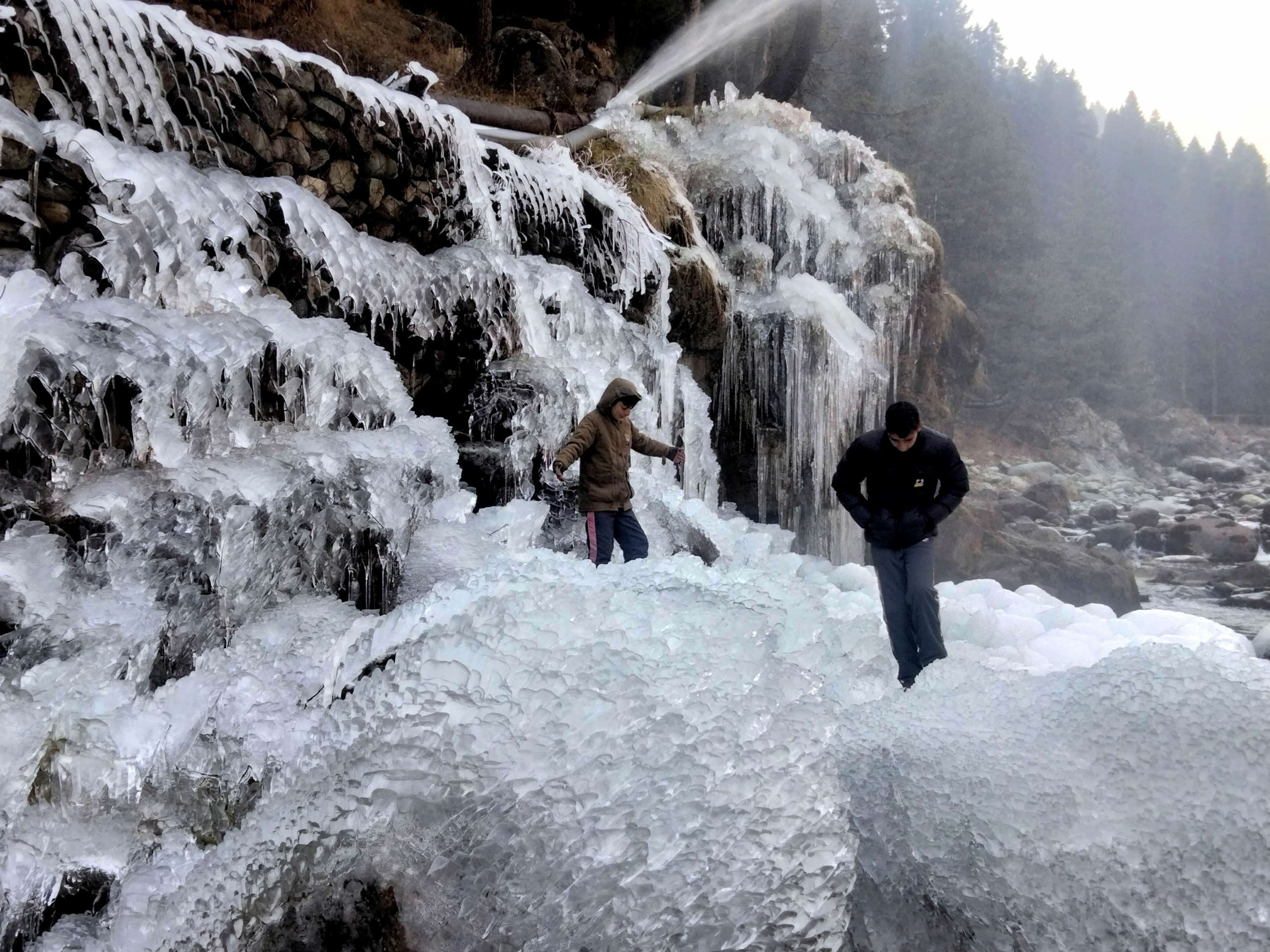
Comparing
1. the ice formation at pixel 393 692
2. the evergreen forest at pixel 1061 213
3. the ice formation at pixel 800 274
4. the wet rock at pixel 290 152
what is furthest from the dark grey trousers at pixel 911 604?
the evergreen forest at pixel 1061 213

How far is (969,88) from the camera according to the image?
31.4m

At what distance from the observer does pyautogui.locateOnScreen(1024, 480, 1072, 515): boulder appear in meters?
24.4

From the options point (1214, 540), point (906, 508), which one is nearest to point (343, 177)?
point (906, 508)

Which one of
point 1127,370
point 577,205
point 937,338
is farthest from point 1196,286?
point 577,205

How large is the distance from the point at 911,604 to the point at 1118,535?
833 inches

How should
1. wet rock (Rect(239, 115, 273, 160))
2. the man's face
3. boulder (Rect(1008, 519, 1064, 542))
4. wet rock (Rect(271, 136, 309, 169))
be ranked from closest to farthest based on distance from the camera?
the man's face
wet rock (Rect(239, 115, 273, 160))
wet rock (Rect(271, 136, 309, 169))
boulder (Rect(1008, 519, 1064, 542))

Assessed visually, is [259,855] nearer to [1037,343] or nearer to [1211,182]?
[1037,343]

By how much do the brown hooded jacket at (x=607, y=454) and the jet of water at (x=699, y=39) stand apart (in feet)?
39.2

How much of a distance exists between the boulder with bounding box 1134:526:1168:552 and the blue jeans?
20135 millimetres

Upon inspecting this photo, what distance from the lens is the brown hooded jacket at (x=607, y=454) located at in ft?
15.5

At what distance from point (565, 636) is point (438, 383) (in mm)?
3643

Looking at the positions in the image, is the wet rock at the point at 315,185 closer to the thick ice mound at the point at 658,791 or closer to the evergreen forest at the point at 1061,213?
the thick ice mound at the point at 658,791

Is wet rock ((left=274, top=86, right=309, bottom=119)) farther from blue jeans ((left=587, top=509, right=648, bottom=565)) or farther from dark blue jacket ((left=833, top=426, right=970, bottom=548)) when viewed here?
dark blue jacket ((left=833, top=426, right=970, bottom=548))

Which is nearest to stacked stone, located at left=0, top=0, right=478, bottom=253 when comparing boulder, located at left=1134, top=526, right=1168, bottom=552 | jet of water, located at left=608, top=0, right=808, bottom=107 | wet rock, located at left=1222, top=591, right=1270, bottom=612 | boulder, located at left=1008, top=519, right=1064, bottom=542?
jet of water, located at left=608, top=0, right=808, bottom=107
